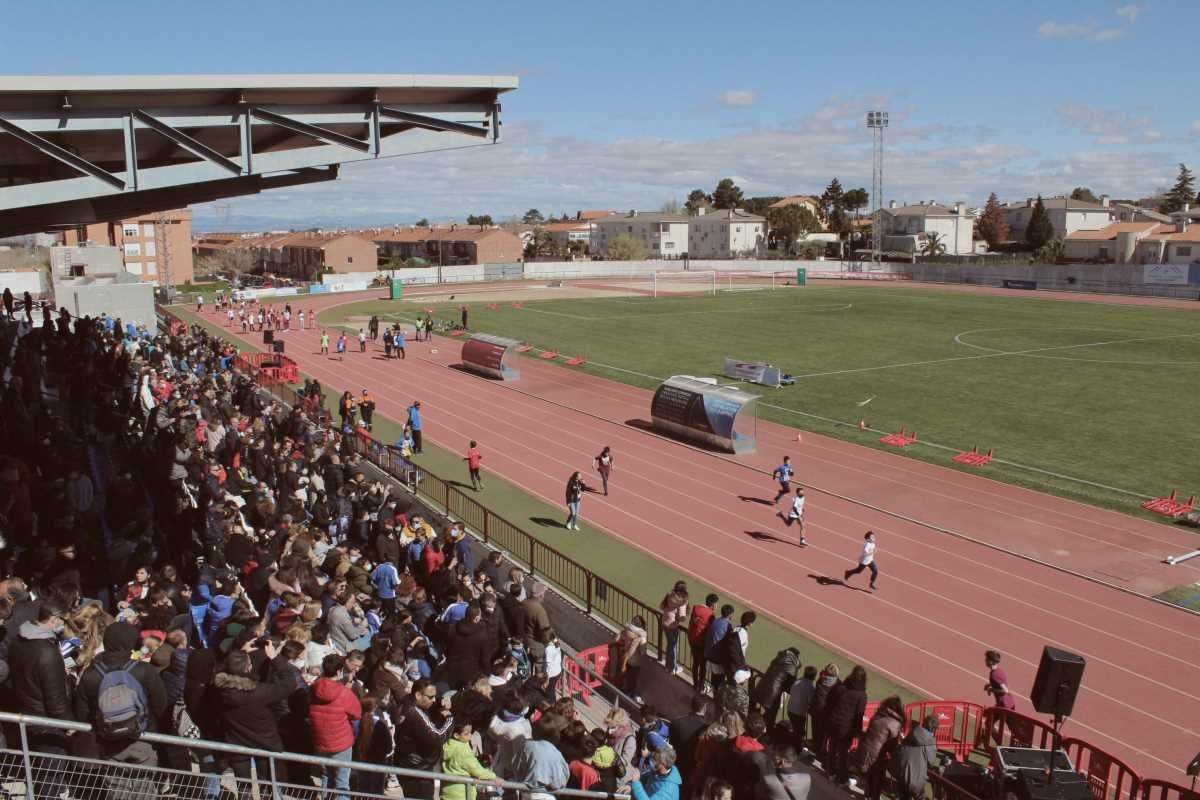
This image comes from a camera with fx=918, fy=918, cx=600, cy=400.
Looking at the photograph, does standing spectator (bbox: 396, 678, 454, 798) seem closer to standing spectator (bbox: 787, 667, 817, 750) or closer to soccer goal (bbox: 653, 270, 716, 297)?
standing spectator (bbox: 787, 667, 817, 750)

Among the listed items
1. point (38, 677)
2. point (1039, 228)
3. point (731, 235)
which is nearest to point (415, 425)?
point (38, 677)

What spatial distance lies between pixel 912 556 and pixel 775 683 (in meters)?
9.54

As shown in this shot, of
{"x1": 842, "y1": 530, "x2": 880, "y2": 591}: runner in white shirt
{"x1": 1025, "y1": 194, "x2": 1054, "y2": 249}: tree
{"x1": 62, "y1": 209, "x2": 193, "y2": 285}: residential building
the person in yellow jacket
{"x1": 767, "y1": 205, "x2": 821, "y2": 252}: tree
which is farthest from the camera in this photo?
{"x1": 767, "y1": 205, "x2": 821, "y2": 252}: tree

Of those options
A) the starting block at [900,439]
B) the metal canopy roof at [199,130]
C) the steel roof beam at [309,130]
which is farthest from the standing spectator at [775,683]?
the starting block at [900,439]

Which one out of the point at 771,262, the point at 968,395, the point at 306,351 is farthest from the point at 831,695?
the point at 771,262

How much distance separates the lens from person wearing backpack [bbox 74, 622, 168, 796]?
20.0 ft

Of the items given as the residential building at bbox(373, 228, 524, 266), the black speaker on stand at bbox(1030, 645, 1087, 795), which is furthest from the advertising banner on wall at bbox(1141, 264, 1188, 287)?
the black speaker on stand at bbox(1030, 645, 1087, 795)

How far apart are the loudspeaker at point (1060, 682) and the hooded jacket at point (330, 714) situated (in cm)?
602

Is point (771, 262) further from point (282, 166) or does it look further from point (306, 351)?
point (282, 166)

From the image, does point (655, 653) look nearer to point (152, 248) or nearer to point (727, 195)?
point (152, 248)

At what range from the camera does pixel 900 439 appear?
2706 cm

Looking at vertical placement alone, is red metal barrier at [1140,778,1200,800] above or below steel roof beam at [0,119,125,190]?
below

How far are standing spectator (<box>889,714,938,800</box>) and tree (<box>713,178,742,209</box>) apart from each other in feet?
546

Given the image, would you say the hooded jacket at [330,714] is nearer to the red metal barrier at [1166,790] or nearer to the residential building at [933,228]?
the red metal barrier at [1166,790]
